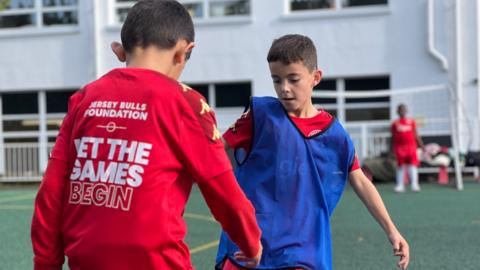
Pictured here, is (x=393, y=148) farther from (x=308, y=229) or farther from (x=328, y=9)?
(x=308, y=229)

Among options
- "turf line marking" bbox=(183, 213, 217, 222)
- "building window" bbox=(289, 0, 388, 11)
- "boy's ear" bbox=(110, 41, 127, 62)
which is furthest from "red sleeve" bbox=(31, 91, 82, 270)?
"building window" bbox=(289, 0, 388, 11)

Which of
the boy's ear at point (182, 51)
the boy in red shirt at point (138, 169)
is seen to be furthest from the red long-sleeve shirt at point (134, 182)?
the boy's ear at point (182, 51)

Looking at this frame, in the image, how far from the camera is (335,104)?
1909 centimetres

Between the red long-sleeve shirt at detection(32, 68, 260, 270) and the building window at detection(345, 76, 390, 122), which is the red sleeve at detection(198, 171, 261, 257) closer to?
the red long-sleeve shirt at detection(32, 68, 260, 270)

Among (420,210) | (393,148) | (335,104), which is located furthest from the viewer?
(335,104)

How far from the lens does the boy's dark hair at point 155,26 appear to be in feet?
7.60

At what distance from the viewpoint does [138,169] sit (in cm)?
225

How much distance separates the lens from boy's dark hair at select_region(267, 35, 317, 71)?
3389 mm

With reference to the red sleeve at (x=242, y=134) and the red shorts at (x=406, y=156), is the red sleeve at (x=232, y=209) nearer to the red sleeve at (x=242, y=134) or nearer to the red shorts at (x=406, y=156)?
the red sleeve at (x=242, y=134)

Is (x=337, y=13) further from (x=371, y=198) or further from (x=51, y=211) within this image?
(x=51, y=211)

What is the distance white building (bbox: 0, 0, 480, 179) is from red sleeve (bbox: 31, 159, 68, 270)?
50.1 feet

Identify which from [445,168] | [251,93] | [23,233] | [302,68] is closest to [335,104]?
[251,93]

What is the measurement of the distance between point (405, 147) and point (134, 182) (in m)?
13.4

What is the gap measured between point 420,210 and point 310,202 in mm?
8291
